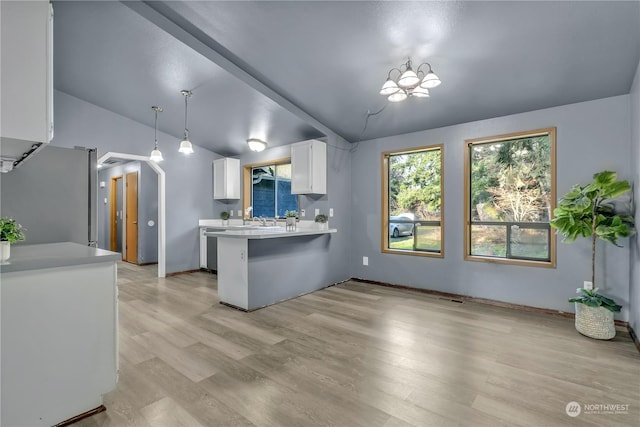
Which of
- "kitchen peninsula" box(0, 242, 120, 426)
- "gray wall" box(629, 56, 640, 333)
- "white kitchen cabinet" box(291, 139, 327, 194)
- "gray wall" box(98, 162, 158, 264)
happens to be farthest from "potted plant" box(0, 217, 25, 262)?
"gray wall" box(98, 162, 158, 264)

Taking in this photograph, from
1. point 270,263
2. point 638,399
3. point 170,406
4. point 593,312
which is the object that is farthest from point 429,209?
point 170,406

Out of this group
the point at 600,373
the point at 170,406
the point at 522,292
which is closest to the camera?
the point at 170,406

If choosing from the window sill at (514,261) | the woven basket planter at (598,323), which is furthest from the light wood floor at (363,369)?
the window sill at (514,261)

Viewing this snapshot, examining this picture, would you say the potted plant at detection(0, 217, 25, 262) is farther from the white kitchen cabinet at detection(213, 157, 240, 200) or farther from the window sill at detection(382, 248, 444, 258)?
the white kitchen cabinet at detection(213, 157, 240, 200)

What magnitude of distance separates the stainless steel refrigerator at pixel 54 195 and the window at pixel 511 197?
4280mm

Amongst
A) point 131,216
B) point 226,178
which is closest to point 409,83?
point 226,178

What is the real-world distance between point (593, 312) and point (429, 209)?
2048 millimetres

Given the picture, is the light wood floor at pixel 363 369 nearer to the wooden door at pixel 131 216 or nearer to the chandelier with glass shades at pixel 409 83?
the chandelier with glass shades at pixel 409 83

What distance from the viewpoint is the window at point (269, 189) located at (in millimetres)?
5336

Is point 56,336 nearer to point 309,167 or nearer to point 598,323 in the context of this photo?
point 309,167

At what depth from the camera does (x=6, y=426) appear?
138 cm

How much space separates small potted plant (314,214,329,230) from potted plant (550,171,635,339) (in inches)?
105

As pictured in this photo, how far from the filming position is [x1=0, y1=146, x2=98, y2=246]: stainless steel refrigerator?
2.49 m

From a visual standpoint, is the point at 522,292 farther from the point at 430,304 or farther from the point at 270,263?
the point at 270,263
